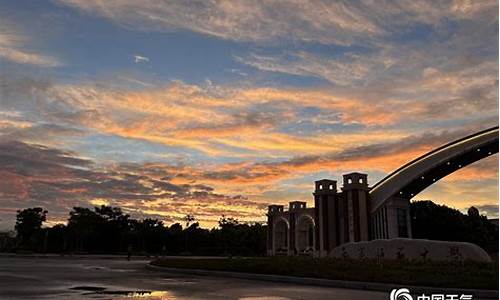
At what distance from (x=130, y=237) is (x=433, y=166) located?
48.6 metres

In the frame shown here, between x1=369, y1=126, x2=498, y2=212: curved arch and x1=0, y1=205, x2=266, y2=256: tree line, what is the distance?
32.7 m

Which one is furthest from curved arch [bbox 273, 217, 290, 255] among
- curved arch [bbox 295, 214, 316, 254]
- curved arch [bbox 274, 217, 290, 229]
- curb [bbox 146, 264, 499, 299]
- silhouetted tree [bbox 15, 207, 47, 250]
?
silhouetted tree [bbox 15, 207, 47, 250]

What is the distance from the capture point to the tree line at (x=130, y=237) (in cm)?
7394

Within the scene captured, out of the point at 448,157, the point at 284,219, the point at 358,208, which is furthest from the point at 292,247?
the point at 448,157

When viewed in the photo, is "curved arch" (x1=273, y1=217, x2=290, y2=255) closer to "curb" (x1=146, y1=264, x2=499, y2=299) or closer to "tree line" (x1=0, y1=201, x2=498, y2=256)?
"tree line" (x1=0, y1=201, x2=498, y2=256)

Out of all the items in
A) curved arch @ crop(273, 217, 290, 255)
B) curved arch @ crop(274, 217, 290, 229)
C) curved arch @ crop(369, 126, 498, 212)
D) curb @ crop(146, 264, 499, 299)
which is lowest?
curb @ crop(146, 264, 499, 299)

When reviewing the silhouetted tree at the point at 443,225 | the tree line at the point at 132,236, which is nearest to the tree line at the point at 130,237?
the tree line at the point at 132,236

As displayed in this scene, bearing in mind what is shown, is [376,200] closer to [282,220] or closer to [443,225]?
[282,220]

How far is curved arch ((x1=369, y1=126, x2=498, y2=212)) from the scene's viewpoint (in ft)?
132

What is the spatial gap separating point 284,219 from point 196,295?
39781mm

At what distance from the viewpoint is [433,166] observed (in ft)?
138

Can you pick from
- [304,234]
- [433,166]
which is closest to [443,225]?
[304,234]

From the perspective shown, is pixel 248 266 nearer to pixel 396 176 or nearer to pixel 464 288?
pixel 464 288

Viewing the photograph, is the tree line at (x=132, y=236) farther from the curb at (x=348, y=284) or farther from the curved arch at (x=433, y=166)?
the curb at (x=348, y=284)
